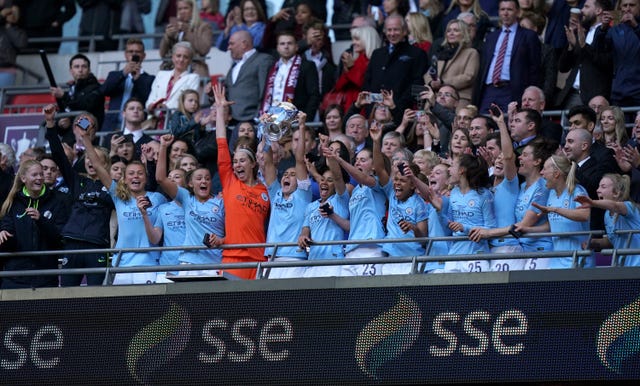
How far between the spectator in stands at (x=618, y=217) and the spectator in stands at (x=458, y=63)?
377cm

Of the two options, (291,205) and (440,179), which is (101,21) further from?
(440,179)

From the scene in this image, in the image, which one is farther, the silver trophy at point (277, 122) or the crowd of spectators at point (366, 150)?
the silver trophy at point (277, 122)

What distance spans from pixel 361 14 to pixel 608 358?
9.16 meters

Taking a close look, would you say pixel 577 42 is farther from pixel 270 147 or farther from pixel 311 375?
pixel 311 375

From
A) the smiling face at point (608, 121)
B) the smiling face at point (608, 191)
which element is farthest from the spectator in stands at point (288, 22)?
the smiling face at point (608, 191)

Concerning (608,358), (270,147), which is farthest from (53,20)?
(608,358)

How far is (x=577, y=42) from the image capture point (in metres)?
16.4

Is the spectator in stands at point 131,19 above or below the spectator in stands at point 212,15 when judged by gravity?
below

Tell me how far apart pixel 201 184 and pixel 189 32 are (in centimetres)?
571

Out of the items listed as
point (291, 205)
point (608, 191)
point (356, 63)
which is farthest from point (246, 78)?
point (608, 191)

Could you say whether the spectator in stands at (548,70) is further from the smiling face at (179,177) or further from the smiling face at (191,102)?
the smiling face at (179,177)

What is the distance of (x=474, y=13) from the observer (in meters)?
18.0

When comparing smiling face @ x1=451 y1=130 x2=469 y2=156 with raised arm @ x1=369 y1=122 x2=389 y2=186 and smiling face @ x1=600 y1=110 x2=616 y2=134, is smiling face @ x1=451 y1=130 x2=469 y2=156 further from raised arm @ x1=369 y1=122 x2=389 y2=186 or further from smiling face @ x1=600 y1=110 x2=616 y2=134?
smiling face @ x1=600 y1=110 x2=616 y2=134

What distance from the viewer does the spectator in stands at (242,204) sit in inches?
583
